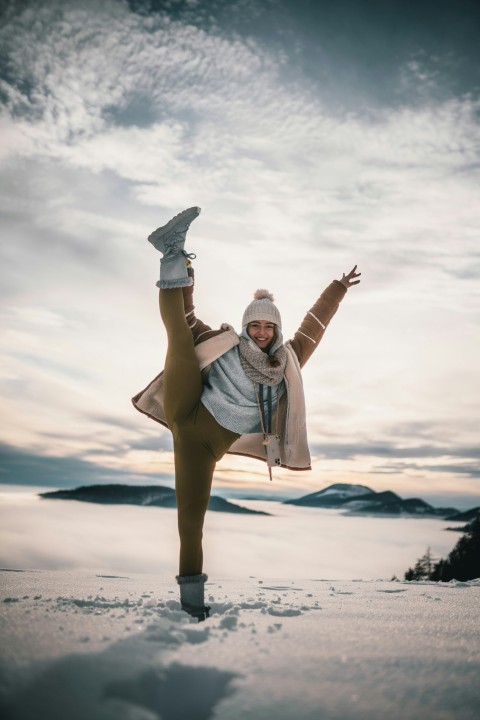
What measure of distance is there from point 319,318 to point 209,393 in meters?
1.31

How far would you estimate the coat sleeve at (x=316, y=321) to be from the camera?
388 centimetres

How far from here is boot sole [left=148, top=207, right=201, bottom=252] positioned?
304cm

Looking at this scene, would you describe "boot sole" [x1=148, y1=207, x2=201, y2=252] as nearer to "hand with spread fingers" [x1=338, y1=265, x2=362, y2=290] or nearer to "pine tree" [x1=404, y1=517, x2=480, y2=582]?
"hand with spread fingers" [x1=338, y1=265, x2=362, y2=290]

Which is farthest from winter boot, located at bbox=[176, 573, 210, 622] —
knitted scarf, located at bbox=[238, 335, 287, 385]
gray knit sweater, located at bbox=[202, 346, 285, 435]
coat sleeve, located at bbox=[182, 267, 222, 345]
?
coat sleeve, located at bbox=[182, 267, 222, 345]

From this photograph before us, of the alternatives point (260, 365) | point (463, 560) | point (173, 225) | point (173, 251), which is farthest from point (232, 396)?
point (463, 560)

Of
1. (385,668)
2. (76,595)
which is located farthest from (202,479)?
(385,668)

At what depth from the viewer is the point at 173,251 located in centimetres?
310

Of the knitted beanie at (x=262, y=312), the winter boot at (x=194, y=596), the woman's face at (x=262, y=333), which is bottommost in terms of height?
the winter boot at (x=194, y=596)

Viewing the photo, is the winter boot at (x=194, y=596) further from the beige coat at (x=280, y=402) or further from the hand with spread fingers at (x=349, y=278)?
the hand with spread fingers at (x=349, y=278)

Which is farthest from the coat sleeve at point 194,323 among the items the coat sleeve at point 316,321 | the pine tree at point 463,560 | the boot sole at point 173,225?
the pine tree at point 463,560

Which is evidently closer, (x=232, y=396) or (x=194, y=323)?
(x=232, y=396)

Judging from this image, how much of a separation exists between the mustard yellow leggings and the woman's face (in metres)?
0.53

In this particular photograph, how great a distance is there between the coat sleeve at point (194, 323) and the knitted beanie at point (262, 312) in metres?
0.24

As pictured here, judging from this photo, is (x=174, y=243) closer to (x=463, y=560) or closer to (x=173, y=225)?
(x=173, y=225)
